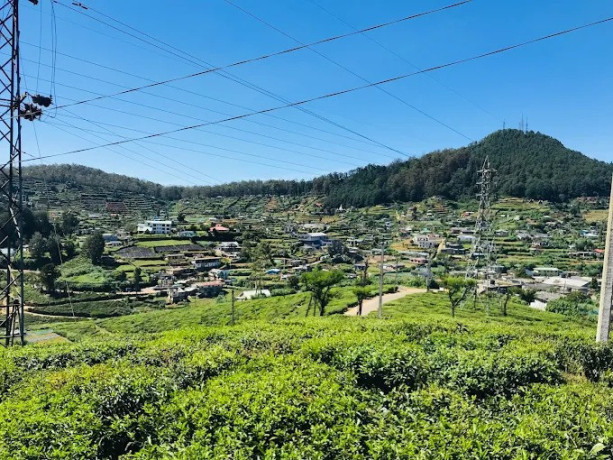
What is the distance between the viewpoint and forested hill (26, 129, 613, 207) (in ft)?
368

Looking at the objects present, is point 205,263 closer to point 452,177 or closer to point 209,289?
point 209,289

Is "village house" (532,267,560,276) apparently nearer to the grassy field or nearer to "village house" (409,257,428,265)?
"village house" (409,257,428,265)

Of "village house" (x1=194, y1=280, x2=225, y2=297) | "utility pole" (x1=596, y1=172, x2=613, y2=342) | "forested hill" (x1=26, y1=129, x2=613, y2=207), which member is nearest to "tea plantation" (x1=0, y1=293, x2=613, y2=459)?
"utility pole" (x1=596, y1=172, x2=613, y2=342)

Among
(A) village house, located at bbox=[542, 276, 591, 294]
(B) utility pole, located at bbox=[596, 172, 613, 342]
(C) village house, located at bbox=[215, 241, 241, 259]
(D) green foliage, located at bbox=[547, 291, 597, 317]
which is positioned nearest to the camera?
(B) utility pole, located at bbox=[596, 172, 613, 342]

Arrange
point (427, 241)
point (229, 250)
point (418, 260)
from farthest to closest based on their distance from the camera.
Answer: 1. point (427, 241)
2. point (229, 250)
3. point (418, 260)

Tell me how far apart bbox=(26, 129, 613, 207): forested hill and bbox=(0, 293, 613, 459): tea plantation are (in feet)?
392

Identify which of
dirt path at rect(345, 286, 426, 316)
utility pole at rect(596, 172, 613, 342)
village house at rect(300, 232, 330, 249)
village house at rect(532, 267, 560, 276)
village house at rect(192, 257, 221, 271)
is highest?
utility pole at rect(596, 172, 613, 342)

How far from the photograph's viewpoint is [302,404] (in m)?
4.22

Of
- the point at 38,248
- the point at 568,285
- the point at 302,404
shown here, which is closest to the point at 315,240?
the point at 568,285

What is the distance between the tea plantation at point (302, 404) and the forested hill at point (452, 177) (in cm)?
11941

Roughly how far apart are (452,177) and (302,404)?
134490 mm

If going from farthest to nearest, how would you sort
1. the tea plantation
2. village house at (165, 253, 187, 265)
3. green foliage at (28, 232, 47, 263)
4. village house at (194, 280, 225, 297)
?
village house at (165, 253, 187, 265)
green foliage at (28, 232, 47, 263)
village house at (194, 280, 225, 297)
the tea plantation

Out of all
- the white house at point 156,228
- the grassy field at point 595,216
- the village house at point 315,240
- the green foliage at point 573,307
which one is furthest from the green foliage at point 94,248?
the grassy field at point 595,216

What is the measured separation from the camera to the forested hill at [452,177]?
112250 millimetres
